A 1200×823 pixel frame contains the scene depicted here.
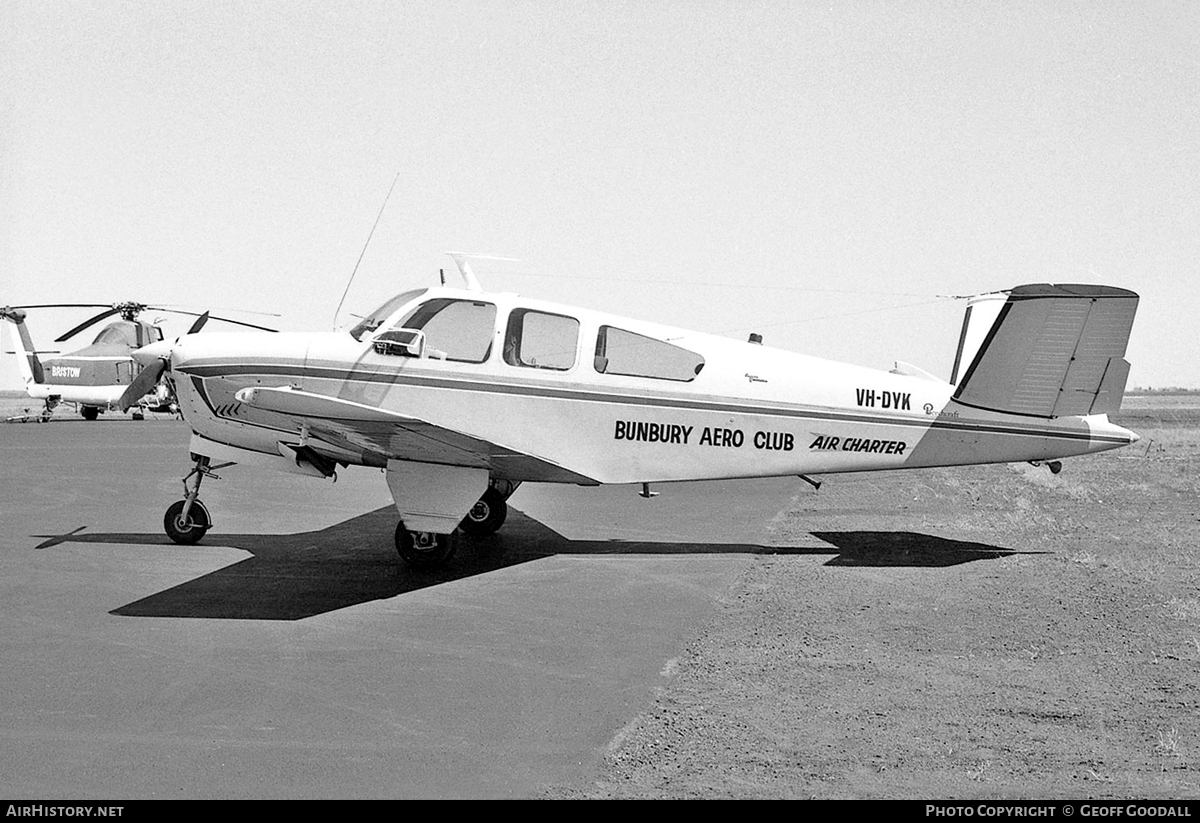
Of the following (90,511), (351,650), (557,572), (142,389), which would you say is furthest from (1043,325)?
(90,511)

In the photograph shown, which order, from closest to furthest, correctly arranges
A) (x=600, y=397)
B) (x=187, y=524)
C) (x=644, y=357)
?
(x=600, y=397) → (x=644, y=357) → (x=187, y=524)

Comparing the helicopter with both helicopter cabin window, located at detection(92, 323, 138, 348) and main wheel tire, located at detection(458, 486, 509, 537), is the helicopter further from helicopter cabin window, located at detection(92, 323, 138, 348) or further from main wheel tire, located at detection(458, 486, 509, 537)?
main wheel tire, located at detection(458, 486, 509, 537)

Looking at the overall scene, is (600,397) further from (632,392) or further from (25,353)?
(25,353)

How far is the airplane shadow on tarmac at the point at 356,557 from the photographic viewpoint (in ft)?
25.6

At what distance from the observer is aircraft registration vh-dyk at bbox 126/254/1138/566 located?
30.1 feet

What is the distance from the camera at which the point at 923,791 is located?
4133 millimetres

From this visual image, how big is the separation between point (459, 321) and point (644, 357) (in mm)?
1849

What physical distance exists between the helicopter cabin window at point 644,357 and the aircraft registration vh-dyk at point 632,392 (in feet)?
0.05

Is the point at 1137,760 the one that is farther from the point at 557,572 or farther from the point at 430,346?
the point at 430,346

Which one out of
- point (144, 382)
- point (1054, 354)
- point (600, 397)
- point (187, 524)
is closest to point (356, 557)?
point (187, 524)

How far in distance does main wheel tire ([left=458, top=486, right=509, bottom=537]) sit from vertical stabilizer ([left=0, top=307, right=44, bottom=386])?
32.2m

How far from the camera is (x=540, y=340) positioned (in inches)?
369

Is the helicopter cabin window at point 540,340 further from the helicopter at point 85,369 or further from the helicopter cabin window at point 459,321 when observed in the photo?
the helicopter at point 85,369

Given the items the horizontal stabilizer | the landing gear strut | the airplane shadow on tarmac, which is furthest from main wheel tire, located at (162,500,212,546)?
the horizontal stabilizer
